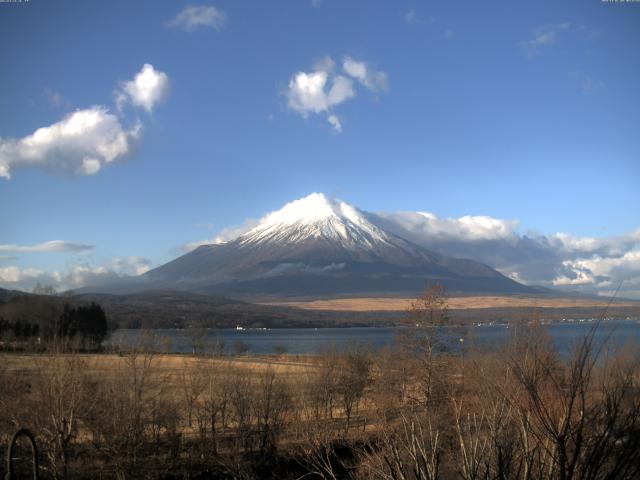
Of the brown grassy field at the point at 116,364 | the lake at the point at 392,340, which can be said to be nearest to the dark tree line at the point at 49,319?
the lake at the point at 392,340

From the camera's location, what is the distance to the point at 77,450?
28484mm

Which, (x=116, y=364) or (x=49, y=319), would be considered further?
(x=49, y=319)

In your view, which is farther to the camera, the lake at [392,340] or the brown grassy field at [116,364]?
the brown grassy field at [116,364]

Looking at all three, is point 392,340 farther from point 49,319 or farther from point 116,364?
point 116,364

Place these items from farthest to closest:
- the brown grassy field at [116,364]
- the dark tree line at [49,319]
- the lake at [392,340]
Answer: the dark tree line at [49,319], the brown grassy field at [116,364], the lake at [392,340]

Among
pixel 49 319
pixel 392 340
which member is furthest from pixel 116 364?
pixel 392 340

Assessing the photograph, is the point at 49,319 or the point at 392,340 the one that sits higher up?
the point at 49,319

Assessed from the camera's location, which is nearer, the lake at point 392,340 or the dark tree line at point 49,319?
the lake at point 392,340

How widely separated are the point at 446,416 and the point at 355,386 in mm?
14512

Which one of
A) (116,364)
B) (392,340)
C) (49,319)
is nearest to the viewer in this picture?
(116,364)

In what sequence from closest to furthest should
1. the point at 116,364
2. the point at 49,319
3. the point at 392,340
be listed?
the point at 116,364
the point at 49,319
the point at 392,340

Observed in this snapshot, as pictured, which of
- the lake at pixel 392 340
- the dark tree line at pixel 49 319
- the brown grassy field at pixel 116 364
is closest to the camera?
the lake at pixel 392 340

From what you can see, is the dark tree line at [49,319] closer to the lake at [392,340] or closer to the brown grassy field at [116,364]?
the lake at [392,340]

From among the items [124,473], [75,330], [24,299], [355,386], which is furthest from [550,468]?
[24,299]
